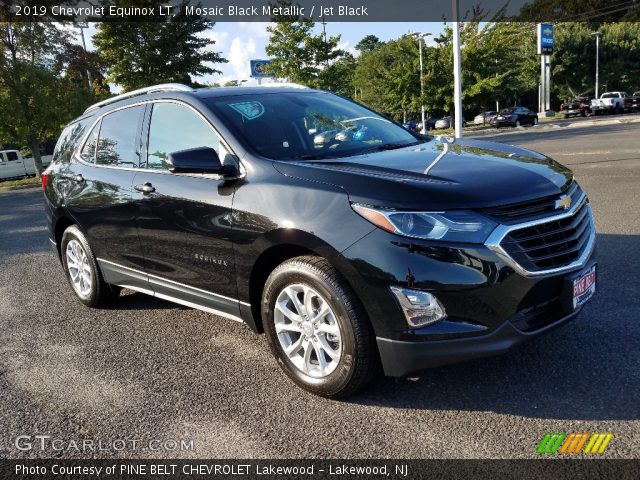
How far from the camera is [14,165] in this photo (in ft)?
110

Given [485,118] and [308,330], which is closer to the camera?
[308,330]

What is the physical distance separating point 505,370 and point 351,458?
123 cm

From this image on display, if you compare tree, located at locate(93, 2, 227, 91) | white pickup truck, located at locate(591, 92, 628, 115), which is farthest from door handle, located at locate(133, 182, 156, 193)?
white pickup truck, located at locate(591, 92, 628, 115)

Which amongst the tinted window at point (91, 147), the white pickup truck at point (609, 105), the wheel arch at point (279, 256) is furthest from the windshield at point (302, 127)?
the white pickup truck at point (609, 105)

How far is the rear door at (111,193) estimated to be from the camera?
4418mm

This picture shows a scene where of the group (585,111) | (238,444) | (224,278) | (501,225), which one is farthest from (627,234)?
(585,111)

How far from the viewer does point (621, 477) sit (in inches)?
95.6

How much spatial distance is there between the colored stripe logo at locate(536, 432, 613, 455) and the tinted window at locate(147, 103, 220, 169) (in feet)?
8.31

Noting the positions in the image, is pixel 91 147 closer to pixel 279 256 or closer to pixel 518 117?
pixel 279 256

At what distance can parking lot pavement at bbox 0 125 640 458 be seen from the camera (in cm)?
285

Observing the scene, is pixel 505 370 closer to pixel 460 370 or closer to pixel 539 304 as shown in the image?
pixel 460 370

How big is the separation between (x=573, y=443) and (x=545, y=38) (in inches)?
1930
